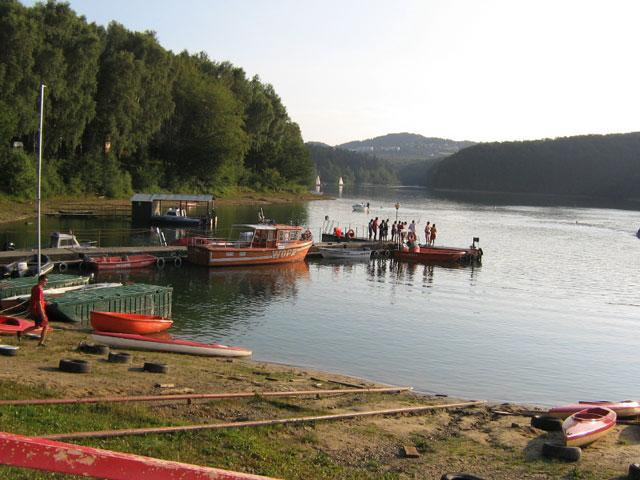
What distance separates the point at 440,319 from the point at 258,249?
1928 cm

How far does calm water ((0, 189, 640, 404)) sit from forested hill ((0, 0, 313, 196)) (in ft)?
70.5

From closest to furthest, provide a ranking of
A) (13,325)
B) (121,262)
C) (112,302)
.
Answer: (13,325)
(112,302)
(121,262)

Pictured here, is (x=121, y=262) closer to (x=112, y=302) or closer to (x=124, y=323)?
(x=112, y=302)

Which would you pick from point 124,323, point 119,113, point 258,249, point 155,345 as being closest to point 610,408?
point 155,345

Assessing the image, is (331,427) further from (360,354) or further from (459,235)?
(459,235)

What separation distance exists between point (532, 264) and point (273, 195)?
8464 cm

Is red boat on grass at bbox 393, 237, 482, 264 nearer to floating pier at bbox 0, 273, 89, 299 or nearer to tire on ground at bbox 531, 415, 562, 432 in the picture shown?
floating pier at bbox 0, 273, 89, 299

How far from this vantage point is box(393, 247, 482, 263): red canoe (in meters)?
59.3

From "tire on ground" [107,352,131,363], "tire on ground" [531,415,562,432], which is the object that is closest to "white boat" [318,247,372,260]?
"tire on ground" [107,352,131,363]

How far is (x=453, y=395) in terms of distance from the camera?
22422 millimetres

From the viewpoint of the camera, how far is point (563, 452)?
14.4 meters

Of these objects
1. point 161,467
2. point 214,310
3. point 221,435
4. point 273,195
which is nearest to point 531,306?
point 214,310

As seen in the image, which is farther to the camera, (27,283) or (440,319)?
(440,319)

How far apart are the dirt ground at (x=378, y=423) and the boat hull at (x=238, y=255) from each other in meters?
26.7
